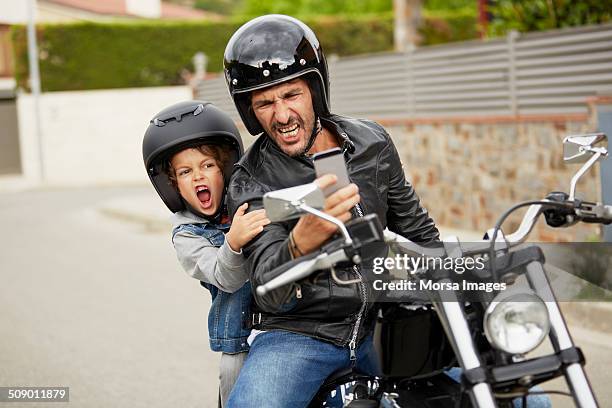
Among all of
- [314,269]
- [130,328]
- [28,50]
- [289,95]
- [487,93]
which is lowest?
[130,328]

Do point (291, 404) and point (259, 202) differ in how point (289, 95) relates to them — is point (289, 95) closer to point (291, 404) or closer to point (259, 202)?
point (259, 202)

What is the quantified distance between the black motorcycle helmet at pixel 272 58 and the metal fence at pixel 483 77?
661 cm

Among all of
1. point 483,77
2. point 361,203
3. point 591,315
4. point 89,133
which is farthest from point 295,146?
point 89,133

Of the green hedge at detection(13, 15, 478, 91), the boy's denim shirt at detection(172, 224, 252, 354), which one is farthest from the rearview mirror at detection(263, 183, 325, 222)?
the green hedge at detection(13, 15, 478, 91)

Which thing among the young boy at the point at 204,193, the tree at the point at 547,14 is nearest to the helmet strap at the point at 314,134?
the young boy at the point at 204,193

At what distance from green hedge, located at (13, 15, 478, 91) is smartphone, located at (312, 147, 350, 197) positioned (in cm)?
2833

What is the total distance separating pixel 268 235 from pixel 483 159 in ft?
29.0

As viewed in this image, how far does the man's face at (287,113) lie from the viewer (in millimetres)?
2959

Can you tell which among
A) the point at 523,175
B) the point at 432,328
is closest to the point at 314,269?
the point at 432,328

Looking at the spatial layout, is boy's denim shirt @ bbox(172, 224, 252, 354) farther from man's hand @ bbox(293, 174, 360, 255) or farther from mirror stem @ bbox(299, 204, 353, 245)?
mirror stem @ bbox(299, 204, 353, 245)

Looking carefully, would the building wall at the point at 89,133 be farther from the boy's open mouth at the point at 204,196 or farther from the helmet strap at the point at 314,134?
the helmet strap at the point at 314,134

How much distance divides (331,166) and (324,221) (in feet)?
0.60

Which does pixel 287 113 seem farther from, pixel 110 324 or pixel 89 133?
pixel 89 133

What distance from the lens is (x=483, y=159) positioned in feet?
37.1
